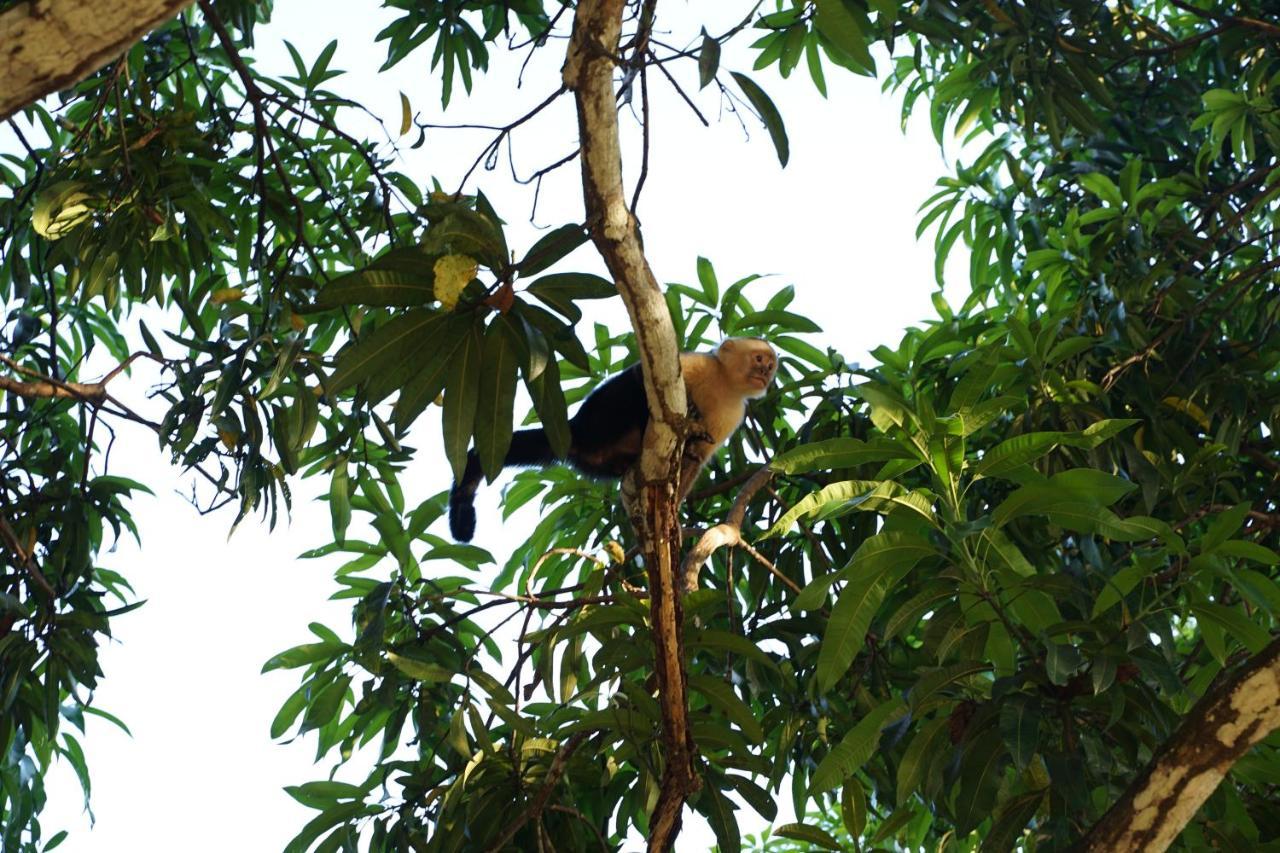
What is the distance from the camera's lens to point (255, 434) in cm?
308

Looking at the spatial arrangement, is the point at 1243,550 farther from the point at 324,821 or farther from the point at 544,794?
the point at 324,821

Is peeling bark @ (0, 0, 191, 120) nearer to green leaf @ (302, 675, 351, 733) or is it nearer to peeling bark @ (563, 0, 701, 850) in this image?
peeling bark @ (563, 0, 701, 850)

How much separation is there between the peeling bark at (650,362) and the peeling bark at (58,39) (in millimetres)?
636

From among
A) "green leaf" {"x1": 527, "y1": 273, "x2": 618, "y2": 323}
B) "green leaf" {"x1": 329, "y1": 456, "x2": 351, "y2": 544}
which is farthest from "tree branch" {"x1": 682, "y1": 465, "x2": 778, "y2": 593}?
"green leaf" {"x1": 329, "y1": 456, "x2": 351, "y2": 544}

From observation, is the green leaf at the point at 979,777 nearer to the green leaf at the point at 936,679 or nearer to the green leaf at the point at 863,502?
the green leaf at the point at 936,679

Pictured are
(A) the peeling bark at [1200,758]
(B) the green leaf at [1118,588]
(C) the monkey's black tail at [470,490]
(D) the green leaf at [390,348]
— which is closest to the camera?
(A) the peeling bark at [1200,758]

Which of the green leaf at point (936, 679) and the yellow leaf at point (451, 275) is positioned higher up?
the yellow leaf at point (451, 275)

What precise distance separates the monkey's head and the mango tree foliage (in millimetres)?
146

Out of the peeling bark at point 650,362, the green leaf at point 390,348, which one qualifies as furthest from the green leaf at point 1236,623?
the green leaf at point 390,348

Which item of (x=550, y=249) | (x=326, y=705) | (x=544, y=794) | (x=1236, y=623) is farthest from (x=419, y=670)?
(x=1236, y=623)

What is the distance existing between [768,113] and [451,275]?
624 millimetres

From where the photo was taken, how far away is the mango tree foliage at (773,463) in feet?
7.89

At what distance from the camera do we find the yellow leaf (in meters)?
2.28

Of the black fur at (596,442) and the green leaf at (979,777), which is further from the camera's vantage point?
the black fur at (596,442)
